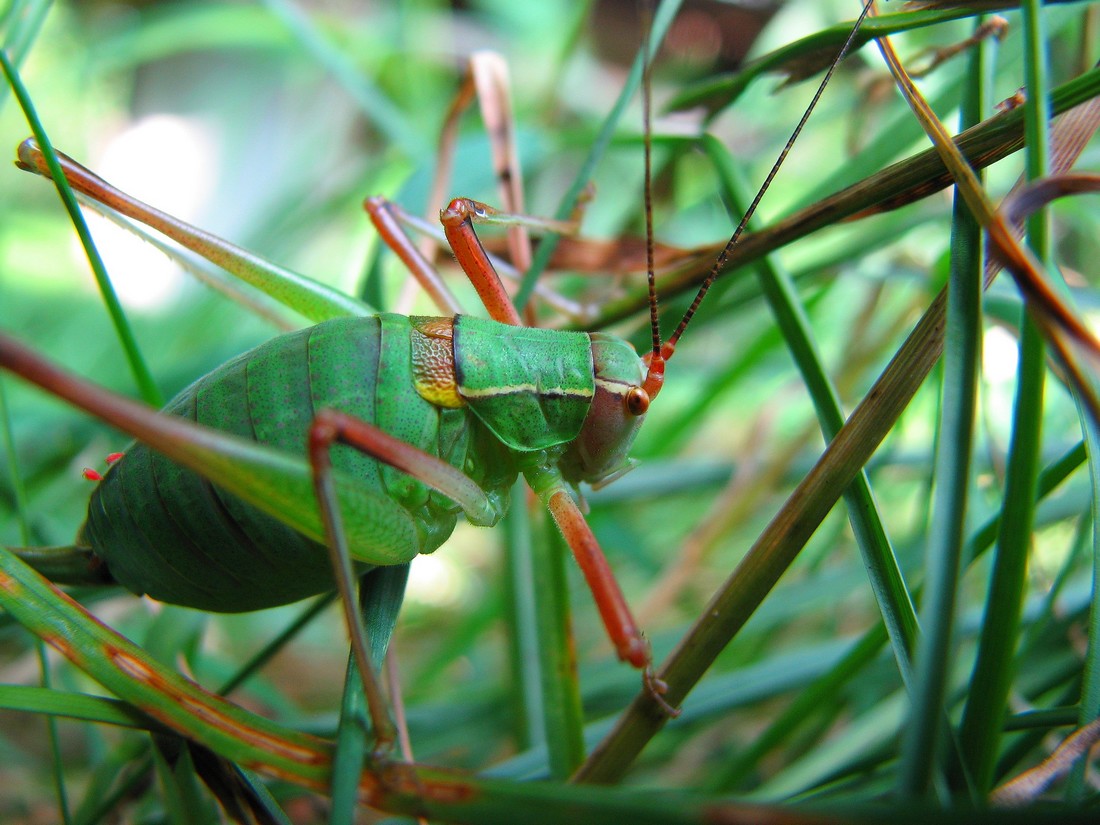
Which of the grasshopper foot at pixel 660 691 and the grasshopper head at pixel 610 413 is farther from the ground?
the grasshopper head at pixel 610 413

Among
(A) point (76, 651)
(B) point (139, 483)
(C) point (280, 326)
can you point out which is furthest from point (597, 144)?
(A) point (76, 651)

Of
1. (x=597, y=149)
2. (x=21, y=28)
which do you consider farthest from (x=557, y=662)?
(x=21, y=28)

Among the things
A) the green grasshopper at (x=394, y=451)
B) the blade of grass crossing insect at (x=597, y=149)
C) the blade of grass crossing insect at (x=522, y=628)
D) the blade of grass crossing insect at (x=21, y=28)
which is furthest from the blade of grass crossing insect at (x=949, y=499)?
the blade of grass crossing insect at (x=21, y=28)

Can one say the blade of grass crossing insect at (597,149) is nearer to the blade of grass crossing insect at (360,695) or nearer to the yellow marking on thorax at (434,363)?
the yellow marking on thorax at (434,363)

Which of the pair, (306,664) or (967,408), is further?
(306,664)

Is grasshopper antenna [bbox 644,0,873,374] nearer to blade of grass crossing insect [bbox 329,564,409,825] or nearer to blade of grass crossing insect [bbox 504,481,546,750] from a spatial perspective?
blade of grass crossing insect [bbox 504,481,546,750]

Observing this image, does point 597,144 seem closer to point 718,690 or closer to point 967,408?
point 967,408

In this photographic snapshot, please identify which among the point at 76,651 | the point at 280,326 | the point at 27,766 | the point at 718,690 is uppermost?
the point at 280,326
